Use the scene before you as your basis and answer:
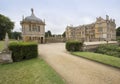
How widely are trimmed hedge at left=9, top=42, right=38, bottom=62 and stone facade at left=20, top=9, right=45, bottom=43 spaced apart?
1771cm

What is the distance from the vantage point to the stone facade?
28922 mm

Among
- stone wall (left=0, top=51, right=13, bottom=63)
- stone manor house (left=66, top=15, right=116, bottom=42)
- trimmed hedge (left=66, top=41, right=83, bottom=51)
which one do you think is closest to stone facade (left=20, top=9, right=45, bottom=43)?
trimmed hedge (left=66, top=41, right=83, bottom=51)

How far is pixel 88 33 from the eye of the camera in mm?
63625

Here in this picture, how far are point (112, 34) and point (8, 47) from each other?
56.5 meters

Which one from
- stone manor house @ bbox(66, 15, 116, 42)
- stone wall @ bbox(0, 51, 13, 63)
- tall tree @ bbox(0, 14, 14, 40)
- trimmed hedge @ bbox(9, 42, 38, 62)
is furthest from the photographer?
stone manor house @ bbox(66, 15, 116, 42)

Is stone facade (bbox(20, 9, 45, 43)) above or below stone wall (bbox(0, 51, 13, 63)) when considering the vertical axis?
above

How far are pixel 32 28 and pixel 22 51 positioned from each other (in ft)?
62.1

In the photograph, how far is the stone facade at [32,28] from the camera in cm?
2892

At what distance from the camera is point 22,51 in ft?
37.8

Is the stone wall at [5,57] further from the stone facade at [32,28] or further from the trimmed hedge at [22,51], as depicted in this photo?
the stone facade at [32,28]

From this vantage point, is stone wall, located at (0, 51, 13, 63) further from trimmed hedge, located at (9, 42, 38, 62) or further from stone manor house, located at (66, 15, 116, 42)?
stone manor house, located at (66, 15, 116, 42)

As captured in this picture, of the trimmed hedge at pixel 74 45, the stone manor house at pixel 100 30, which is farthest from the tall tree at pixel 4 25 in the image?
the trimmed hedge at pixel 74 45

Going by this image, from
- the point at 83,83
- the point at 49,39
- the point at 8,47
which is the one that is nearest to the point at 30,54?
the point at 8,47

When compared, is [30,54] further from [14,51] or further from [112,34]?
[112,34]
